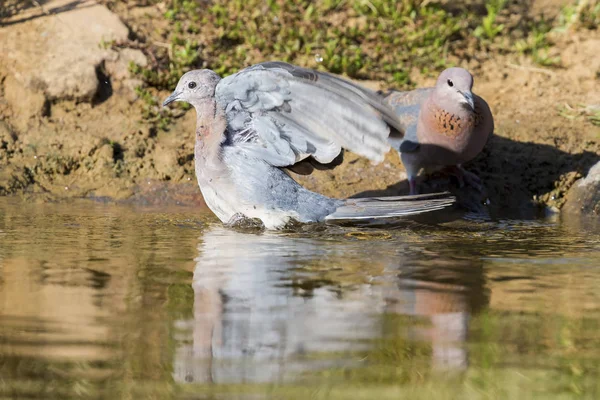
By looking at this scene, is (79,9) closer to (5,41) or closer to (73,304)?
(5,41)

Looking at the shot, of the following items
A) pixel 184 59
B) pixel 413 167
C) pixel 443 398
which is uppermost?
pixel 184 59

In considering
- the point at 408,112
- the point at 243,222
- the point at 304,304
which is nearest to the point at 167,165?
the point at 243,222

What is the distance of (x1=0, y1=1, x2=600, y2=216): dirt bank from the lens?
22.8 ft

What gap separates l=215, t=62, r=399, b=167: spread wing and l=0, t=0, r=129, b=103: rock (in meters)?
2.13

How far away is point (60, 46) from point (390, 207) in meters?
3.36

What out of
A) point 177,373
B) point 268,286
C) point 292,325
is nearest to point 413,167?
point 268,286

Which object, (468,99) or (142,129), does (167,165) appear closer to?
(142,129)

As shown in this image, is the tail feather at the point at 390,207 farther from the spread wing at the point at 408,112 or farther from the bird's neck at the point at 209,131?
the spread wing at the point at 408,112

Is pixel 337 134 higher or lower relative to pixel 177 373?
higher

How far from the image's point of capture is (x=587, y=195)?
668 centimetres

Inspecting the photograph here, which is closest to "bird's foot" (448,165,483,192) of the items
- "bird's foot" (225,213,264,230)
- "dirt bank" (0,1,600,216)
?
"dirt bank" (0,1,600,216)

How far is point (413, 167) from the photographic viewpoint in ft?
22.1

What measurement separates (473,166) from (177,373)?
483cm

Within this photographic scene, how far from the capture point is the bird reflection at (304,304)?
9.49 feet
